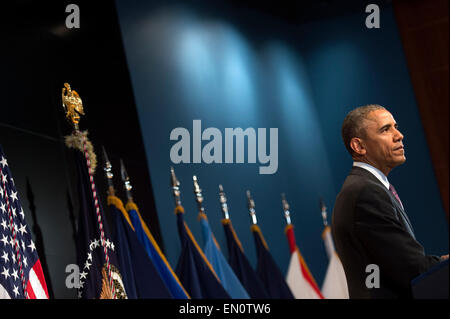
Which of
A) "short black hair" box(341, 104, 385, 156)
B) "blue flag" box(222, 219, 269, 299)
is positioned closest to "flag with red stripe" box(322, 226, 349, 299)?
"blue flag" box(222, 219, 269, 299)

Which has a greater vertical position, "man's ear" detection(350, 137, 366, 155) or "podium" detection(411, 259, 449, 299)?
"man's ear" detection(350, 137, 366, 155)

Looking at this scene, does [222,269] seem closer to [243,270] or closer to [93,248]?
[243,270]

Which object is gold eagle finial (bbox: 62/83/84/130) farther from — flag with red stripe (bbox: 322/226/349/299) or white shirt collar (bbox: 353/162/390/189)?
flag with red stripe (bbox: 322/226/349/299)

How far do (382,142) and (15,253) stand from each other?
1.82 meters

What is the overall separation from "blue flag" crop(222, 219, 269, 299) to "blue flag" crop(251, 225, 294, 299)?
24 centimetres

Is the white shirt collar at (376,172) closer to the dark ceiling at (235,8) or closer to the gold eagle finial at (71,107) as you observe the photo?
the gold eagle finial at (71,107)

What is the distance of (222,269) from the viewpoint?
5340mm

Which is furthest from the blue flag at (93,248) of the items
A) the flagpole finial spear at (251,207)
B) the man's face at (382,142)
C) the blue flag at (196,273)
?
the flagpole finial spear at (251,207)

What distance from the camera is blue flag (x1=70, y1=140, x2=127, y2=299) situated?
3891 mm

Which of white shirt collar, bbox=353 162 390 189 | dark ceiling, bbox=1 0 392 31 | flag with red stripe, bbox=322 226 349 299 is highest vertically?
dark ceiling, bbox=1 0 392 31

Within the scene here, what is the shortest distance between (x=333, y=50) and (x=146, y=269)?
519cm

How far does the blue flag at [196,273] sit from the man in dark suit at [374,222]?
239 cm

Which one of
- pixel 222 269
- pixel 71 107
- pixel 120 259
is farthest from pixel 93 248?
pixel 222 269
